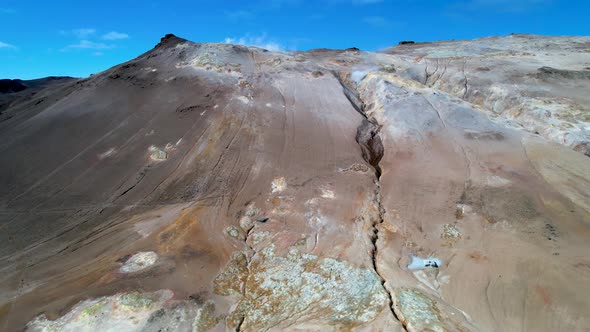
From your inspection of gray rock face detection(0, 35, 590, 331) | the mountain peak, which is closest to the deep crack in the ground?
Answer: gray rock face detection(0, 35, 590, 331)

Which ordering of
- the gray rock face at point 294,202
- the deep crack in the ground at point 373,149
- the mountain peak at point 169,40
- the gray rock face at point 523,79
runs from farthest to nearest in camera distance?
the mountain peak at point 169,40 < the gray rock face at point 523,79 < the deep crack in the ground at point 373,149 < the gray rock face at point 294,202

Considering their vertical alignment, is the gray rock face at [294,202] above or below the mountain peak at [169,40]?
below

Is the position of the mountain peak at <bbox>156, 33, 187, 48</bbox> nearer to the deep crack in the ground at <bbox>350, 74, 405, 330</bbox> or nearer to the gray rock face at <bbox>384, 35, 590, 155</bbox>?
the deep crack in the ground at <bbox>350, 74, 405, 330</bbox>

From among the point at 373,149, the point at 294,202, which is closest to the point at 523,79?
the point at 373,149

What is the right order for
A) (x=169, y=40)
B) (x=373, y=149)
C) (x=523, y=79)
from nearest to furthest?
(x=373, y=149) < (x=523, y=79) < (x=169, y=40)

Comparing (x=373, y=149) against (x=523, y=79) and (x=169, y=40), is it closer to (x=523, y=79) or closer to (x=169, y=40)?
(x=523, y=79)

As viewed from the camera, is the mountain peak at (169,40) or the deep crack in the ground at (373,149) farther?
the mountain peak at (169,40)

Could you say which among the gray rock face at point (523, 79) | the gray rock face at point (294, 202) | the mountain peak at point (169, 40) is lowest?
the gray rock face at point (294, 202)

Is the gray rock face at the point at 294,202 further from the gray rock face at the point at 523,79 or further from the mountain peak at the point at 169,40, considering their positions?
the mountain peak at the point at 169,40

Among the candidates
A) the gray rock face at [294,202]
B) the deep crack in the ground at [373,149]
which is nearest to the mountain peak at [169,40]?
the gray rock face at [294,202]
